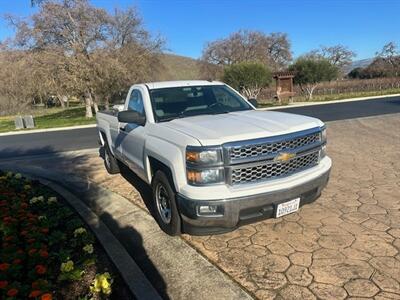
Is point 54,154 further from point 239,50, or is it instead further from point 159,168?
point 239,50

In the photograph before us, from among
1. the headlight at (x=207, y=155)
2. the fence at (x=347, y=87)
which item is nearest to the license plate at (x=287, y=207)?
the headlight at (x=207, y=155)

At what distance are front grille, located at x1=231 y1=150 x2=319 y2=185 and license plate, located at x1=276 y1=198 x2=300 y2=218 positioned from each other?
0.29 metres

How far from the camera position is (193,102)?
16.0ft

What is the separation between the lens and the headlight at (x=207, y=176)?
3.26 meters

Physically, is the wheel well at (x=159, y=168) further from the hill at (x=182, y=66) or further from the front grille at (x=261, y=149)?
the hill at (x=182, y=66)

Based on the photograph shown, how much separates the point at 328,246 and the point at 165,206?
188cm

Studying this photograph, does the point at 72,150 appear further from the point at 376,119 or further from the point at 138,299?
the point at 376,119

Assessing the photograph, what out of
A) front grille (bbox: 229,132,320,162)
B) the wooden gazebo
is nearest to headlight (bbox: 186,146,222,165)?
front grille (bbox: 229,132,320,162)

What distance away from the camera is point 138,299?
2.95m

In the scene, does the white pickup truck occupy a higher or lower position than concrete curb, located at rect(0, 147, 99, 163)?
higher

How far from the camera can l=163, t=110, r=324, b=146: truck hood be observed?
10.9 ft

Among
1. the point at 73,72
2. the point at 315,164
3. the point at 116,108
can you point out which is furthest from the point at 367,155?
the point at 73,72

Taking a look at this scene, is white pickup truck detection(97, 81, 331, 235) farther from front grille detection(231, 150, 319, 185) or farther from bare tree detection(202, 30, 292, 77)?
bare tree detection(202, 30, 292, 77)

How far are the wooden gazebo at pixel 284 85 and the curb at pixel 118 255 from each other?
2650cm
